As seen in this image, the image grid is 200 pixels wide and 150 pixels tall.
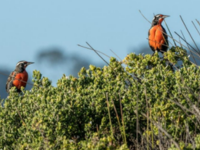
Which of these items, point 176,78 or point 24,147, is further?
point 176,78

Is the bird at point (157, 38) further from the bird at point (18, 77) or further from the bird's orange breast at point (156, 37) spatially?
the bird at point (18, 77)

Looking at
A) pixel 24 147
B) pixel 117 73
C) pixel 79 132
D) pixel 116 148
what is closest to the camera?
pixel 116 148

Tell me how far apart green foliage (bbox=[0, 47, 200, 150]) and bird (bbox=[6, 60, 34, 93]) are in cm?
442

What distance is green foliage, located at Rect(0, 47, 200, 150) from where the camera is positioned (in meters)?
6.09

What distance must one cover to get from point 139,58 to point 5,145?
8.75 ft

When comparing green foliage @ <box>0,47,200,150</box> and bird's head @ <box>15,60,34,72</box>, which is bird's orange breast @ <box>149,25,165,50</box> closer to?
bird's head @ <box>15,60,34,72</box>

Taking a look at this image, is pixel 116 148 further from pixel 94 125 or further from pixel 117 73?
pixel 117 73

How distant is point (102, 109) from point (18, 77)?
19.5 feet

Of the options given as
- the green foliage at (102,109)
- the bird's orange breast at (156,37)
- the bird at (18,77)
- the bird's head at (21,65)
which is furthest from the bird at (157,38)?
the green foliage at (102,109)

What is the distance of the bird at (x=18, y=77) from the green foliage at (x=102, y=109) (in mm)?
4418

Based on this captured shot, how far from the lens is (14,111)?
7105mm

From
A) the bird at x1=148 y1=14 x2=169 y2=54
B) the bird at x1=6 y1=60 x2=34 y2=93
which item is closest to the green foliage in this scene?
the bird at x1=148 y1=14 x2=169 y2=54

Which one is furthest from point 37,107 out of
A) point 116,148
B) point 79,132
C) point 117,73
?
point 116,148

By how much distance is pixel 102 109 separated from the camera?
6633mm
